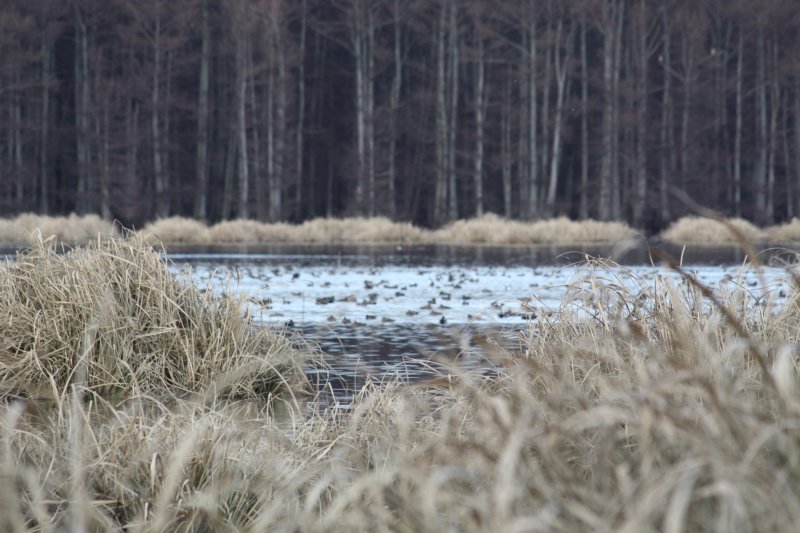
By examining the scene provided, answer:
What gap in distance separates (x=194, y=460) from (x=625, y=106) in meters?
44.8

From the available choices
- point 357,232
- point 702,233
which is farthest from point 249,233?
point 702,233

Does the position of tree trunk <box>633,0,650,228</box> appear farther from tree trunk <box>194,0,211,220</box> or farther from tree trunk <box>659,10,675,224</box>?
tree trunk <box>194,0,211,220</box>

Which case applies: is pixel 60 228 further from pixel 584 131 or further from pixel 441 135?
pixel 584 131

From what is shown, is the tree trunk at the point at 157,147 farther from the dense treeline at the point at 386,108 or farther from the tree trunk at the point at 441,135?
the tree trunk at the point at 441,135

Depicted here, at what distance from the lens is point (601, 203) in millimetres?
42625

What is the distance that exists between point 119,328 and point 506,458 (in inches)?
187

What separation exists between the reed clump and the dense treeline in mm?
33871

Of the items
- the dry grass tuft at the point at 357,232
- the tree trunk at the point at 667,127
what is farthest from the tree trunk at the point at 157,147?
the tree trunk at the point at 667,127

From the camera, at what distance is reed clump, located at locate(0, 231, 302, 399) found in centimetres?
692

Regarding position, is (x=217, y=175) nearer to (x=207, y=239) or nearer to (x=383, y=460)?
(x=207, y=239)

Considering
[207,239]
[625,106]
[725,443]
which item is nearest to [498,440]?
[725,443]

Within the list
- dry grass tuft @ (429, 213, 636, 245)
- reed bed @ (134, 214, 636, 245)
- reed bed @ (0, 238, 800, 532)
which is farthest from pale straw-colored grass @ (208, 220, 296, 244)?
reed bed @ (0, 238, 800, 532)

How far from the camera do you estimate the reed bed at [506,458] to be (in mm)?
2787

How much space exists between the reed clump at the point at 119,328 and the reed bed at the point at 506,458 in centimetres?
127
